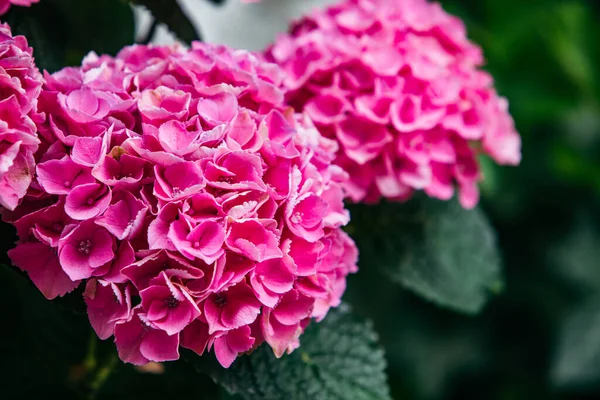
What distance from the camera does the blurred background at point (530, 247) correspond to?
4.58 ft

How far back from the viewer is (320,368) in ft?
2.08

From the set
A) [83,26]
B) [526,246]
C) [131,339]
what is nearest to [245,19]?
[526,246]

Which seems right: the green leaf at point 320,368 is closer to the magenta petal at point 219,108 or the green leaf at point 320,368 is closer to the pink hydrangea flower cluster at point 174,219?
the pink hydrangea flower cluster at point 174,219

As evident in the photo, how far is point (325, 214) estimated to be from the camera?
538 mm

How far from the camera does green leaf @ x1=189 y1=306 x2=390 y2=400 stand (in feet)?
1.86

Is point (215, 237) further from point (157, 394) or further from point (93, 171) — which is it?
point (157, 394)

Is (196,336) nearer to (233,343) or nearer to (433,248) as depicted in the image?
(233,343)

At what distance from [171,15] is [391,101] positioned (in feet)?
0.78

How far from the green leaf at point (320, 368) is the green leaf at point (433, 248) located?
0.48 ft

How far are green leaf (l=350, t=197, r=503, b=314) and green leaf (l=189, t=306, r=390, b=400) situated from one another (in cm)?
15

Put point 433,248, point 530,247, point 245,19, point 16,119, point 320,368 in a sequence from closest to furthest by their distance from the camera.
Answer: point 16,119 < point 320,368 < point 433,248 < point 530,247 < point 245,19

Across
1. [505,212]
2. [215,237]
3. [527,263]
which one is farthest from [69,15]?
[527,263]

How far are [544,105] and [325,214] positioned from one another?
1.05 m

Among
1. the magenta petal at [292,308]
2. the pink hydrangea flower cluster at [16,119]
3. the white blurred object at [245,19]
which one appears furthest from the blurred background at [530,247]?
the pink hydrangea flower cluster at [16,119]
